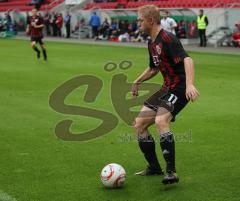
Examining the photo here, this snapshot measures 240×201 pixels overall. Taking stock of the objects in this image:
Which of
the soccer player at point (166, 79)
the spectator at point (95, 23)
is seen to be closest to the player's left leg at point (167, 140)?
the soccer player at point (166, 79)

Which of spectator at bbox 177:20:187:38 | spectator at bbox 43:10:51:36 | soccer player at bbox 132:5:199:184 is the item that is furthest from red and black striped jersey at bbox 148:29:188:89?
spectator at bbox 43:10:51:36

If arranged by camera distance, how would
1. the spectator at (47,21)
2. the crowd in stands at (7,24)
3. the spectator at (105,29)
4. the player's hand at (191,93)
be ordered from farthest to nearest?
the crowd in stands at (7,24)
the spectator at (47,21)
the spectator at (105,29)
the player's hand at (191,93)

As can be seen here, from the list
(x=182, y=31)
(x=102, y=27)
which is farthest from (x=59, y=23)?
(x=182, y=31)

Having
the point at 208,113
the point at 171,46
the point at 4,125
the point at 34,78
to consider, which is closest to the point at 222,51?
the point at 34,78

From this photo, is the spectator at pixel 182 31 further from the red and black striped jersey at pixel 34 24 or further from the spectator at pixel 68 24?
the red and black striped jersey at pixel 34 24

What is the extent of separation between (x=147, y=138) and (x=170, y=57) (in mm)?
1000

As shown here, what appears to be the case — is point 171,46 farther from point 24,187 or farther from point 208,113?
point 208,113

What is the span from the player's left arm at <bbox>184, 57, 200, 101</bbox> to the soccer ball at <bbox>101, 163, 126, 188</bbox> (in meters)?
1.15

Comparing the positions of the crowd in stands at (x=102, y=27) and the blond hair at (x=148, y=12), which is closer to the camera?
the blond hair at (x=148, y=12)

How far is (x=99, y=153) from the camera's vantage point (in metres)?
7.99

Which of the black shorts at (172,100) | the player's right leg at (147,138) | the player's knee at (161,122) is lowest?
the player's right leg at (147,138)

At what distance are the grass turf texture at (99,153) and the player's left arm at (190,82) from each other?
3.51 ft

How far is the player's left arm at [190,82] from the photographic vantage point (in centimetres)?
588

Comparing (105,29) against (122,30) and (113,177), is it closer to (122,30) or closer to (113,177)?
(122,30)
